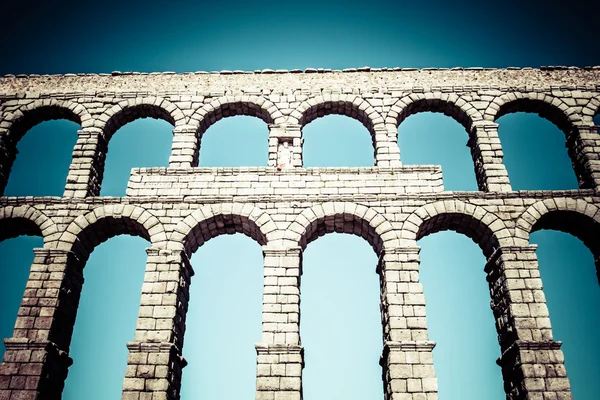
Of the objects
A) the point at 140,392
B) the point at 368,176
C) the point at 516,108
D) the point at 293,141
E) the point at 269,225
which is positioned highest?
the point at 516,108

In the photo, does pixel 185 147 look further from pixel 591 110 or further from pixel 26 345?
pixel 591 110

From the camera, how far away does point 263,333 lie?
10.0 metres

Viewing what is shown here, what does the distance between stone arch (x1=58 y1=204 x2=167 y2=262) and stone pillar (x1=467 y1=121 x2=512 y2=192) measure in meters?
7.61

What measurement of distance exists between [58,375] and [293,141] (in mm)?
7370

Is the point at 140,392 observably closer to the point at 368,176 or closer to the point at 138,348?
the point at 138,348

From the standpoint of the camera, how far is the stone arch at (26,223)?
1148 cm

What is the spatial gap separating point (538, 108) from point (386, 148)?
4.55 metres

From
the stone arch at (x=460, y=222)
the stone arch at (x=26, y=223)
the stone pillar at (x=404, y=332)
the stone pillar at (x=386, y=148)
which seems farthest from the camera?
the stone pillar at (x=386, y=148)

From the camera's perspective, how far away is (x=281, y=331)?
32.9ft

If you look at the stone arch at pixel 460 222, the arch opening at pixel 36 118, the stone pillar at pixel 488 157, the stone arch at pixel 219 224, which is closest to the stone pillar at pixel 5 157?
the arch opening at pixel 36 118

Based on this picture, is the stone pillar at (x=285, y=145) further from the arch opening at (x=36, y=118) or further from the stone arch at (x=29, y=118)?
the arch opening at (x=36, y=118)

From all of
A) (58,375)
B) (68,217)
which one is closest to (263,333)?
(58,375)

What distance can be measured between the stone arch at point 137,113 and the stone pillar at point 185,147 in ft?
1.43

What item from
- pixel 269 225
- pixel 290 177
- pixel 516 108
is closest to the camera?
pixel 269 225
